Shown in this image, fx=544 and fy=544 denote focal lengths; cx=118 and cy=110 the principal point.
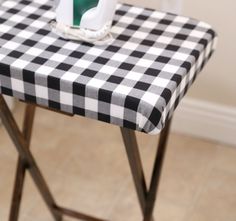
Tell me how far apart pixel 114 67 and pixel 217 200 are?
882 mm

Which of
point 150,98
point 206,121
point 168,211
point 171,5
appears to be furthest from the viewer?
point 206,121

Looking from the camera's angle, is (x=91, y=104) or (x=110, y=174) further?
(x=110, y=174)

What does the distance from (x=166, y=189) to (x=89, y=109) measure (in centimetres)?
87

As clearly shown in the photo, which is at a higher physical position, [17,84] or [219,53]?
[17,84]

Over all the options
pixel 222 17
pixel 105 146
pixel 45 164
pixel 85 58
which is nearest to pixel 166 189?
pixel 105 146

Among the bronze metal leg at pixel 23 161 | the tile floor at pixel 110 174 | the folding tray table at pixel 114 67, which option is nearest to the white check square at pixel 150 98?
the folding tray table at pixel 114 67

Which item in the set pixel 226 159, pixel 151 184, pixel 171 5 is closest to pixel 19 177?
pixel 151 184

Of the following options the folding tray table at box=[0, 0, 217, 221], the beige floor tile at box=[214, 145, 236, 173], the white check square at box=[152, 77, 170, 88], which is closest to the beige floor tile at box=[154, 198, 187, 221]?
the beige floor tile at box=[214, 145, 236, 173]

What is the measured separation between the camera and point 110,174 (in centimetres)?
192

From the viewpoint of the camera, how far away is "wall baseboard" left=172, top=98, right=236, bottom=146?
2.03m

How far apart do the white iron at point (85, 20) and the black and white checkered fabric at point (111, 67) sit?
0.02m

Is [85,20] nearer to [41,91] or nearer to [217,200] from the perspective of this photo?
[41,91]

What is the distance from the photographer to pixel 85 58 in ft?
3.75

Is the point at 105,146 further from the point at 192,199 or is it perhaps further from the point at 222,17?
the point at 222,17
